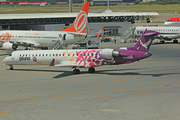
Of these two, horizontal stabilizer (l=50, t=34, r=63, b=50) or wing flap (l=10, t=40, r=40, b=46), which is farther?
wing flap (l=10, t=40, r=40, b=46)

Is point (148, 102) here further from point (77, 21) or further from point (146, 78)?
point (77, 21)

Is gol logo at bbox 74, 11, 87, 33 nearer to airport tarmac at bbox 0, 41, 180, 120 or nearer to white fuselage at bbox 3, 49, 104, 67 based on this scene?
airport tarmac at bbox 0, 41, 180, 120

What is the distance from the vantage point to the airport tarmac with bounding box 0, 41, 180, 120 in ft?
69.1

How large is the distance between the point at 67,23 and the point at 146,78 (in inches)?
2303

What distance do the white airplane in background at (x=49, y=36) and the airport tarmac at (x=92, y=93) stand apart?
14.8m

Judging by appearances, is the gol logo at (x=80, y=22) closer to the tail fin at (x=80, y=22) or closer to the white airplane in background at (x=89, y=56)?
the tail fin at (x=80, y=22)

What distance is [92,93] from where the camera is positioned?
27062mm

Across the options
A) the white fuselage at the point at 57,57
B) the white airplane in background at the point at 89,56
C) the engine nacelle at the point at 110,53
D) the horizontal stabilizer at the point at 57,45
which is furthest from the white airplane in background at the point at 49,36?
the engine nacelle at the point at 110,53

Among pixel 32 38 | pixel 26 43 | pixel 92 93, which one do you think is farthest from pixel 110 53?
pixel 26 43

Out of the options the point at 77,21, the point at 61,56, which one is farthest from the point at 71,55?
the point at 77,21

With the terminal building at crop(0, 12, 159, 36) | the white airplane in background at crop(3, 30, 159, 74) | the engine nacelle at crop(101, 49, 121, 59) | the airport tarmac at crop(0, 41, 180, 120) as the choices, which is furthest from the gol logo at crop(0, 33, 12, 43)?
the engine nacelle at crop(101, 49, 121, 59)

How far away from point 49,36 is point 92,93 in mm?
31995

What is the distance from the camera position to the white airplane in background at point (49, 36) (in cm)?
5547

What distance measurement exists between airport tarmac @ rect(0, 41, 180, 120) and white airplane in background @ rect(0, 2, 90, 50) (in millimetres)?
14806
